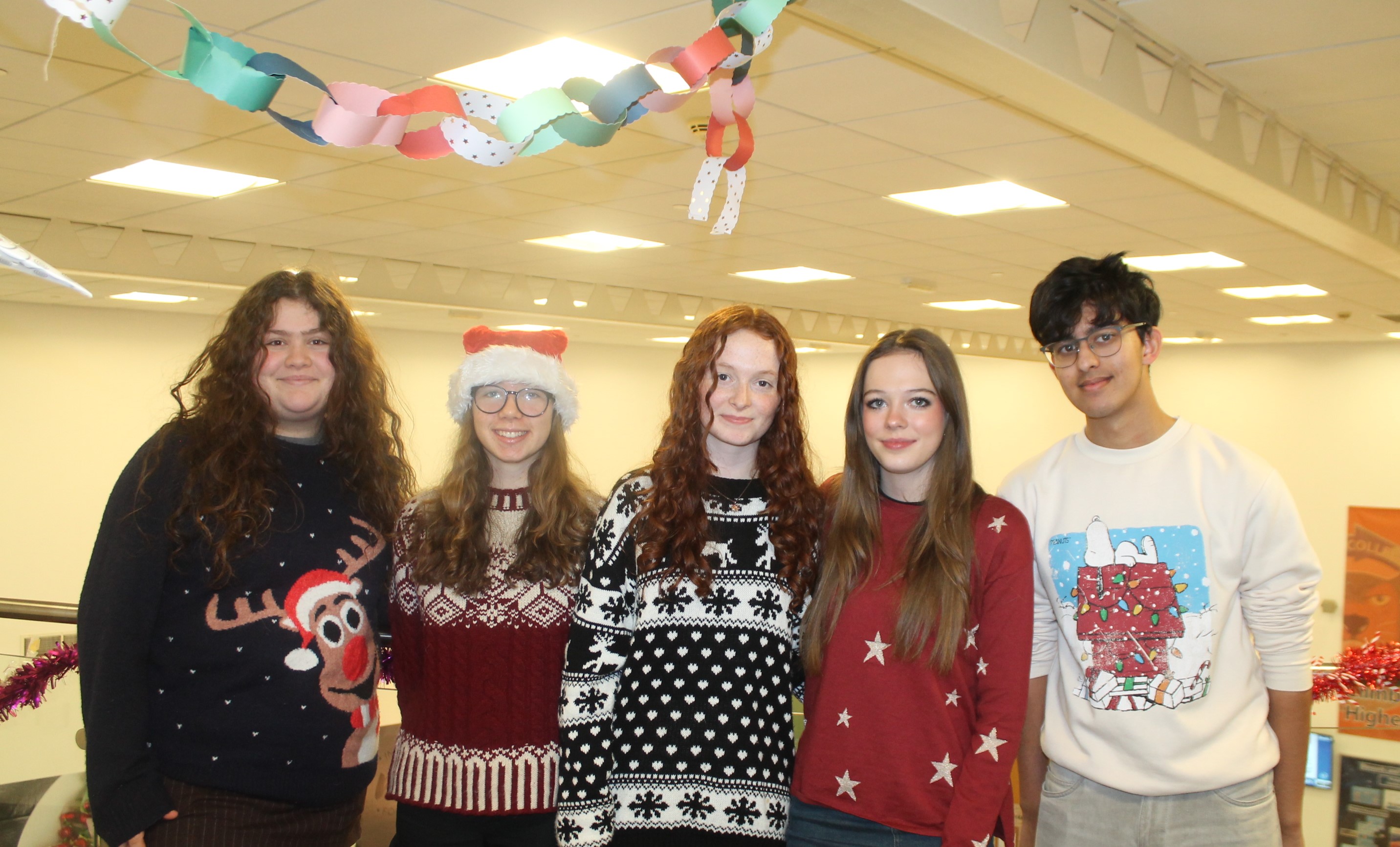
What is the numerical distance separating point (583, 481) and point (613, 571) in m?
0.36

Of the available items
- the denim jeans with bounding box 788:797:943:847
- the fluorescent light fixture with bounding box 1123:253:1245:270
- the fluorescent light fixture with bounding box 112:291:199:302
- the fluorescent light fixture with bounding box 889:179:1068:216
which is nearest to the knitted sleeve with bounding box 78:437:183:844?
the denim jeans with bounding box 788:797:943:847

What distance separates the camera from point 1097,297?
204 cm

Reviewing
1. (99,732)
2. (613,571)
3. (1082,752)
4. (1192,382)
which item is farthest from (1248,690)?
(1192,382)

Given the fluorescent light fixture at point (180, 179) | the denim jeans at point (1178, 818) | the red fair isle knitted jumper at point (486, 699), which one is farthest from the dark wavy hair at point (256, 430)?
the fluorescent light fixture at point (180, 179)

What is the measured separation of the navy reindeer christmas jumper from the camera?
→ 1678 mm

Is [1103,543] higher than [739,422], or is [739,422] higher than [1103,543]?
[739,422]

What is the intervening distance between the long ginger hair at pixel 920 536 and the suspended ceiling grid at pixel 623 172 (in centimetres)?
122

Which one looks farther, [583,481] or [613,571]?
[583,481]

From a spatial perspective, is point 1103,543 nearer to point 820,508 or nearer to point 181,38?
point 820,508

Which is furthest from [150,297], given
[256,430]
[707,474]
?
[707,474]

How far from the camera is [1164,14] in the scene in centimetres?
327

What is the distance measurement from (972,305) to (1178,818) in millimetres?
8039

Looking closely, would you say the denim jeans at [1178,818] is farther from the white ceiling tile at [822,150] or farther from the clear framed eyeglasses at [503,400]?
the white ceiling tile at [822,150]

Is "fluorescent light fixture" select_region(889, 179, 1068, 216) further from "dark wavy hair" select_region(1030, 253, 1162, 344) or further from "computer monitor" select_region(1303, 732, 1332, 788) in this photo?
"dark wavy hair" select_region(1030, 253, 1162, 344)
